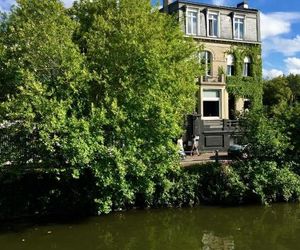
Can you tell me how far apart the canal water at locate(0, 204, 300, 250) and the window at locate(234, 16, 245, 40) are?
26194mm

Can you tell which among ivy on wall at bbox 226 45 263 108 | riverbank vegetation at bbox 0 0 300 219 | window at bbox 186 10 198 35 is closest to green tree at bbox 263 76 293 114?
ivy on wall at bbox 226 45 263 108

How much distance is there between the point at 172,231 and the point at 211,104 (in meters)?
25.8

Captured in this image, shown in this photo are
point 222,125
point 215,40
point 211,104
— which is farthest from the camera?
point 215,40

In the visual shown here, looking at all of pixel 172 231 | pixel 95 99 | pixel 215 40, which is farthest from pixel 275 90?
pixel 172 231

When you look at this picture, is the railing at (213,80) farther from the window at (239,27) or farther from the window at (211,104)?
the window at (239,27)

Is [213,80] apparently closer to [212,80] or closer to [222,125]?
[212,80]

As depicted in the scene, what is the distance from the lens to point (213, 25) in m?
43.3

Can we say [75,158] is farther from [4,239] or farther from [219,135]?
[219,135]

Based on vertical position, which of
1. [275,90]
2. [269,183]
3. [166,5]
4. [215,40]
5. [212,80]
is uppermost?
[166,5]

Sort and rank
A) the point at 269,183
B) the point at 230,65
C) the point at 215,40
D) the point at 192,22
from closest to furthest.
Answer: the point at 269,183, the point at 192,22, the point at 215,40, the point at 230,65

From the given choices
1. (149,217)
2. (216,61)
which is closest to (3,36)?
(149,217)

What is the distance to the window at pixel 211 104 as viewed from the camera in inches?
1669

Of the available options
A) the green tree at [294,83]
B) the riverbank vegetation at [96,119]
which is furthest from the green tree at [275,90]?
the riverbank vegetation at [96,119]

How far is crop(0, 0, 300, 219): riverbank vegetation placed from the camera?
17922 mm
